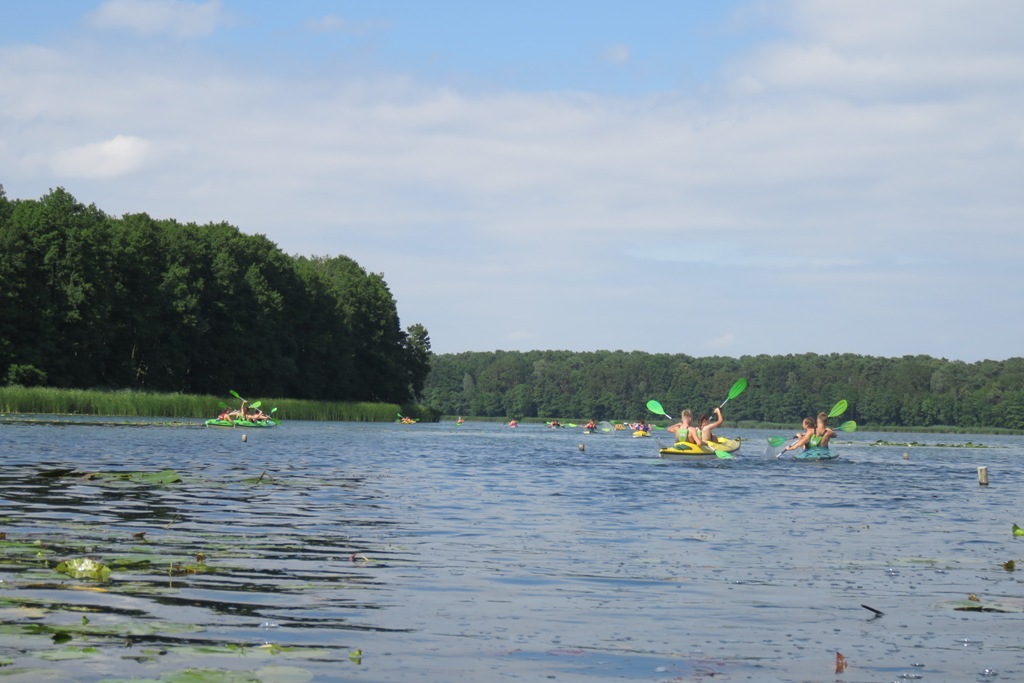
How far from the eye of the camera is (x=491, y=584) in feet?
36.4

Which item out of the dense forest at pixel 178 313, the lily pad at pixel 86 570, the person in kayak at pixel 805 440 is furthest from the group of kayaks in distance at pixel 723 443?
the dense forest at pixel 178 313

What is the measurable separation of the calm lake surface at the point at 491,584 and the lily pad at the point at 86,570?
6.8 inches

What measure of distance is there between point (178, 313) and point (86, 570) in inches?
3099

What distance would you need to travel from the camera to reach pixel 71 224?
76312mm

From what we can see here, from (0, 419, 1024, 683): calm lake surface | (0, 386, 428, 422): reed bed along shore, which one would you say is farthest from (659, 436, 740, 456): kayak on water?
(0, 386, 428, 422): reed bed along shore

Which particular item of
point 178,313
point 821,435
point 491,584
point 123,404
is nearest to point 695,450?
point 821,435

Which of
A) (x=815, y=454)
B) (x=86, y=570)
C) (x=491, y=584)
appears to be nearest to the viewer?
(x=86, y=570)

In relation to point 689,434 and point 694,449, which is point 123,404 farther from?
point 694,449

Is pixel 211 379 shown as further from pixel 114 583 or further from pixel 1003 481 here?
pixel 114 583

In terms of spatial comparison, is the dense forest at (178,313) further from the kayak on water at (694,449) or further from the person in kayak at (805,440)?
the person in kayak at (805,440)

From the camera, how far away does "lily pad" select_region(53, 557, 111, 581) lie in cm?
1010

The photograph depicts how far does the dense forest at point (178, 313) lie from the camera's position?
72.4 metres

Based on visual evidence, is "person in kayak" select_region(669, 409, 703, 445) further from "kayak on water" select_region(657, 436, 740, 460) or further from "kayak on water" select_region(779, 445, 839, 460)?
"kayak on water" select_region(779, 445, 839, 460)

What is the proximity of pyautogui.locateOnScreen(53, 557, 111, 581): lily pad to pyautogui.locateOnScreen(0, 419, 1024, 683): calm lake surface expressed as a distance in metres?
0.17
